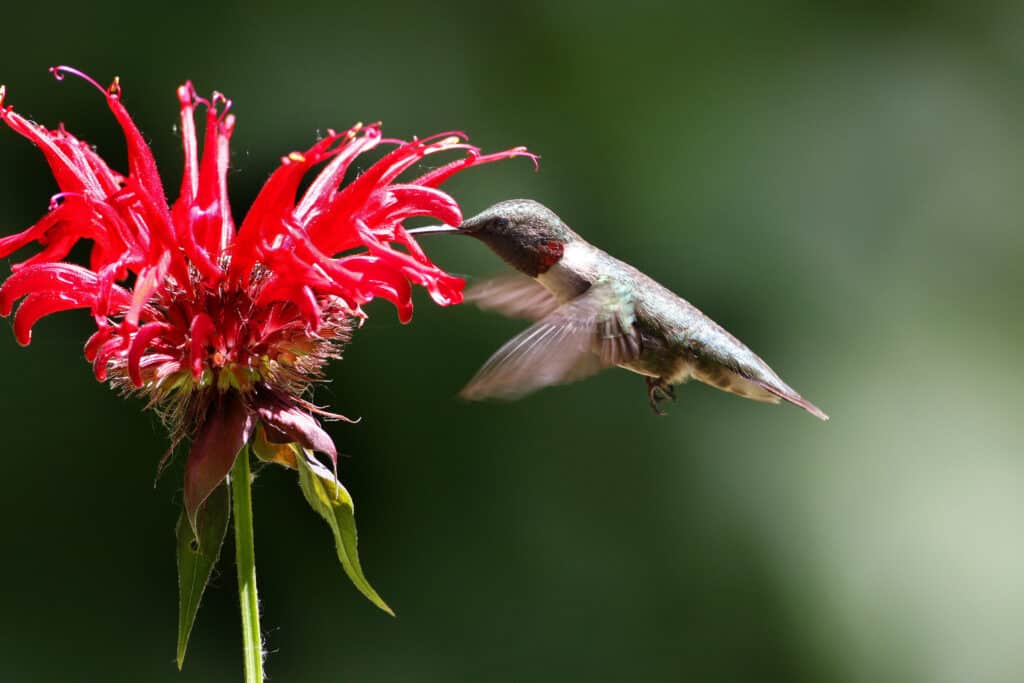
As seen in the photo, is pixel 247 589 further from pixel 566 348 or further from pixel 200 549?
pixel 566 348

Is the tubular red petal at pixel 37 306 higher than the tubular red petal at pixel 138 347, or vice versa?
the tubular red petal at pixel 138 347

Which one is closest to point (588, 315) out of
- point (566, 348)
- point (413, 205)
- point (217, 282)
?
point (566, 348)

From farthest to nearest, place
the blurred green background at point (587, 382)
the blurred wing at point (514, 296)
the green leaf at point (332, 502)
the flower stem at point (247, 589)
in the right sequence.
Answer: the blurred green background at point (587, 382), the blurred wing at point (514, 296), the green leaf at point (332, 502), the flower stem at point (247, 589)

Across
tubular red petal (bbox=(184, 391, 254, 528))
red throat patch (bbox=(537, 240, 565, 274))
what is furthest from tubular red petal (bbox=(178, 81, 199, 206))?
red throat patch (bbox=(537, 240, 565, 274))

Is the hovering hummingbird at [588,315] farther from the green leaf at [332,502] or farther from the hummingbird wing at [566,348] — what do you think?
the green leaf at [332,502]

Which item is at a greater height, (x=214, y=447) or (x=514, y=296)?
(x=514, y=296)

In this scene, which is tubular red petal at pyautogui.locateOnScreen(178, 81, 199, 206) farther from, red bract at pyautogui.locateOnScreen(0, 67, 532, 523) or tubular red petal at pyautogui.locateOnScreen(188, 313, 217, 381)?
tubular red petal at pyautogui.locateOnScreen(188, 313, 217, 381)

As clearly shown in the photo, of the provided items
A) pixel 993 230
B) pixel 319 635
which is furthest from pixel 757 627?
pixel 993 230

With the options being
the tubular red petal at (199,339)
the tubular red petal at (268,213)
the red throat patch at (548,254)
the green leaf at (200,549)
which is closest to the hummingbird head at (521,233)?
the red throat patch at (548,254)
